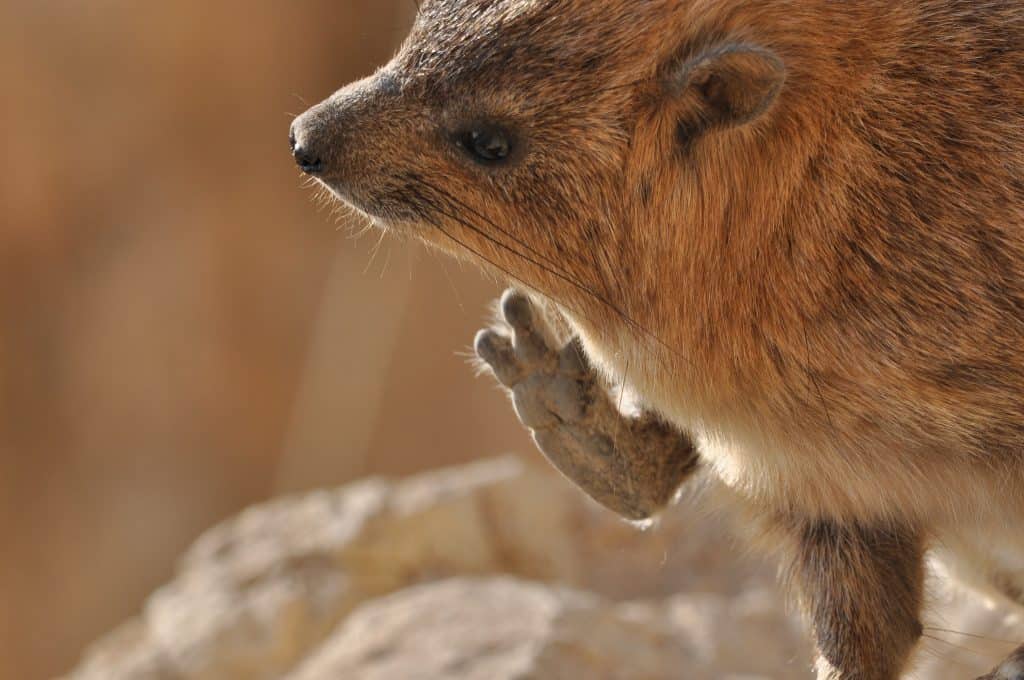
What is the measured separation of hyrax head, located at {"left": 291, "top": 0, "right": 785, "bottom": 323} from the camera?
7.82 ft

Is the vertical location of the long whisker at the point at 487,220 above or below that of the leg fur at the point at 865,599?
above

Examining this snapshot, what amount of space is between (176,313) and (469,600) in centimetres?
483

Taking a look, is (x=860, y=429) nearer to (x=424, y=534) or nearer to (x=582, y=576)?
(x=424, y=534)

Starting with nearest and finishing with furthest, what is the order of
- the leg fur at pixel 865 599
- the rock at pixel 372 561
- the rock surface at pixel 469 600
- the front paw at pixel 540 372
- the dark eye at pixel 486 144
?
the dark eye at pixel 486 144, the leg fur at pixel 865 599, the front paw at pixel 540 372, the rock surface at pixel 469 600, the rock at pixel 372 561

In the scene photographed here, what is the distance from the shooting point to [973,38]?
239cm

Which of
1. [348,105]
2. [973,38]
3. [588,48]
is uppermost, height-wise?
[348,105]

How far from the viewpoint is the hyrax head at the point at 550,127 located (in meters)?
2.38

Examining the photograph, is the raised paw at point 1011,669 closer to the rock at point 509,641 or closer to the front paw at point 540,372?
the front paw at point 540,372

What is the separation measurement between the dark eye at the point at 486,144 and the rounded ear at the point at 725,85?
29 centimetres

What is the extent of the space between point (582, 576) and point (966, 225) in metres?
2.98

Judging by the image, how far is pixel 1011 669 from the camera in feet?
8.32

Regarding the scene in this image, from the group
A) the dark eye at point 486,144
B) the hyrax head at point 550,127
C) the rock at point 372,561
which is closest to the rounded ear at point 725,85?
the hyrax head at point 550,127

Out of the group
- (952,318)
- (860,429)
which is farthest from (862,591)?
(952,318)

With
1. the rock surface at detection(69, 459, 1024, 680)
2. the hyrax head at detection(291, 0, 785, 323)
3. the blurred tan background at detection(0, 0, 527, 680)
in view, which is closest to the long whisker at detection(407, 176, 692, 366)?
the hyrax head at detection(291, 0, 785, 323)
